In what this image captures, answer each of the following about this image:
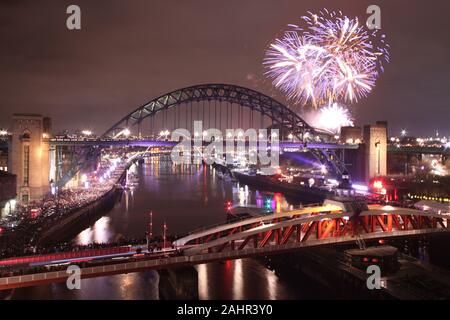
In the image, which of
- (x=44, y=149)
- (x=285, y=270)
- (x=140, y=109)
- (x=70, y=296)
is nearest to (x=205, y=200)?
(x=140, y=109)

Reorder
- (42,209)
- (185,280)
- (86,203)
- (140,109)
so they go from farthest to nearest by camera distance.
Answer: (140,109) → (86,203) → (42,209) → (185,280)

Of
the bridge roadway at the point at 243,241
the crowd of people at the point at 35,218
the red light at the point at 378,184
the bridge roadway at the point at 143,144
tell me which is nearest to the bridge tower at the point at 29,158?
the crowd of people at the point at 35,218

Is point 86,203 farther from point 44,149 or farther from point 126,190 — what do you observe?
point 126,190

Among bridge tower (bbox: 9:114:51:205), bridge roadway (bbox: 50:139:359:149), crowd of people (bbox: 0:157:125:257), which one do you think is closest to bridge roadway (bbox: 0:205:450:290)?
crowd of people (bbox: 0:157:125:257)

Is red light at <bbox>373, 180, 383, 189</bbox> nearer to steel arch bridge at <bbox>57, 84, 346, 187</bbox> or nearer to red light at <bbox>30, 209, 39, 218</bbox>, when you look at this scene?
steel arch bridge at <bbox>57, 84, 346, 187</bbox>

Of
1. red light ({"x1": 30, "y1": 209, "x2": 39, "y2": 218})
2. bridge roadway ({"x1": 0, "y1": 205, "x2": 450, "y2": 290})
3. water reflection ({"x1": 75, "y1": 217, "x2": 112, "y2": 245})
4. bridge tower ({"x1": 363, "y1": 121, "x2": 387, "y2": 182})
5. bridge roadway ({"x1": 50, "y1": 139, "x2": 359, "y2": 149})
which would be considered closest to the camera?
bridge roadway ({"x1": 0, "y1": 205, "x2": 450, "y2": 290})
